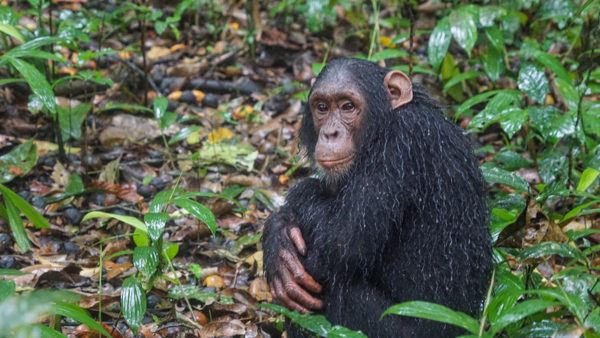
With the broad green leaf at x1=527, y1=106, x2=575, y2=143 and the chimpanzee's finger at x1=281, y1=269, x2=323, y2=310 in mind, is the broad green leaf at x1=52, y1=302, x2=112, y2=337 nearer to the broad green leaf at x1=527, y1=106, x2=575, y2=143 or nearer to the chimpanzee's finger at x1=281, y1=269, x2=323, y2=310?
the chimpanzee's finger at x1=281, y1=269, x2=323, y2=310

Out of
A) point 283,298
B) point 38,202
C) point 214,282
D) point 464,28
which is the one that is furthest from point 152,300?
point 464,28

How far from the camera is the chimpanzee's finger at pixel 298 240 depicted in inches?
251

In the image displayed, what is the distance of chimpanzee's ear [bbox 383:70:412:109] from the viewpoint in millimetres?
6316

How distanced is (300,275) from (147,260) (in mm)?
1113

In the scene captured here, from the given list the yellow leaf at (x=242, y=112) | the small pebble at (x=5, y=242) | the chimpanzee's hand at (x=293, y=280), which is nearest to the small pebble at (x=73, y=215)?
the small pebble at (x=5, y=242)

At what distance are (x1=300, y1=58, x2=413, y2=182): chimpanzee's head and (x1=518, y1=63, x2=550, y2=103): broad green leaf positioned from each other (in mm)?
2343

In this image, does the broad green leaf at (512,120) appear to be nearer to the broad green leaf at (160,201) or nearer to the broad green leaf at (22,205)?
the broad green leaf at (160,201)

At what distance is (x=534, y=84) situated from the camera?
8.34 m

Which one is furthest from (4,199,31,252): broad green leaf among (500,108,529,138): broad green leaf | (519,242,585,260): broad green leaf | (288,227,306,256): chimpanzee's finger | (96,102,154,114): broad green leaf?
(500,108,529,138): broad green leaf

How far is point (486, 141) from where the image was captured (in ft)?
34.4

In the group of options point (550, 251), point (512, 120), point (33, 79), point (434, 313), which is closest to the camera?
point (434, 313)

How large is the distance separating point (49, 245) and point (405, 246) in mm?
3952

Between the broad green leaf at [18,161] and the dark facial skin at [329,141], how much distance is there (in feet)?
13.1

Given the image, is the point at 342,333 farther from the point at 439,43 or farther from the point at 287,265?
the point at 439,43
